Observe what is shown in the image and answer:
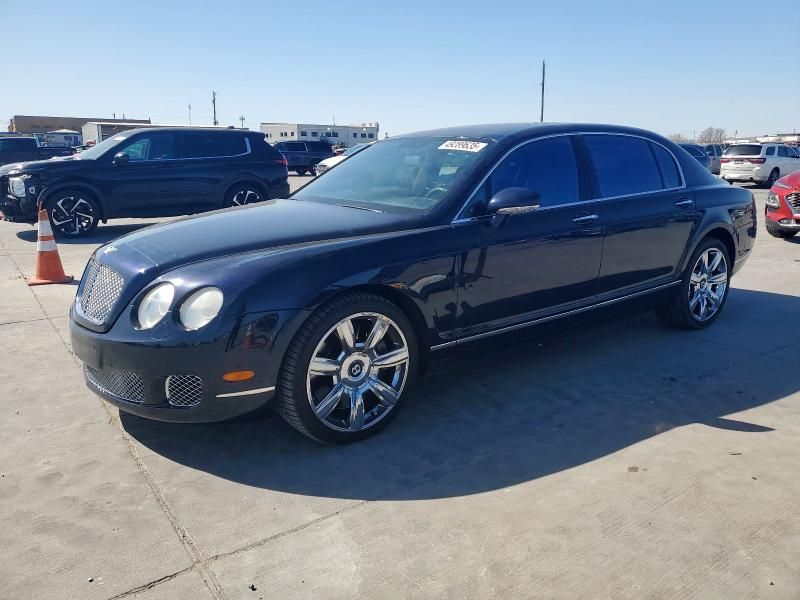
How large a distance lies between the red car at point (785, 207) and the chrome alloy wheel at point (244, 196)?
847 centimetres

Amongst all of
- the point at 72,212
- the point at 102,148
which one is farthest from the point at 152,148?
the point at 72,212

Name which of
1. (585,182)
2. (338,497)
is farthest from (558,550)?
(585,182)

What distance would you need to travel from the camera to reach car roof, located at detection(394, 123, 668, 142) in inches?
162

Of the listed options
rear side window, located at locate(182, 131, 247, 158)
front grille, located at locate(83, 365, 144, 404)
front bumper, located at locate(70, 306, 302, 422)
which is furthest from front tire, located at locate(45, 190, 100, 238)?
front bumper, located at locate(70, 306, 302, 422)

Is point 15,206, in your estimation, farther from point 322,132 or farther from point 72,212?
point 322,132

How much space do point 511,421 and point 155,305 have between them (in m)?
1.98

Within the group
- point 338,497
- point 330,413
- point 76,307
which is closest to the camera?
point 338,497

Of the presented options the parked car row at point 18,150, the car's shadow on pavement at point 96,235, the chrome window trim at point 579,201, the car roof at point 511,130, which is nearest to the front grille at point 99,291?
the chrome window trim at point 579,201

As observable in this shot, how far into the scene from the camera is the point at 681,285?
16.7 feet

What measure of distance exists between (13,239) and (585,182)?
31.8 ft

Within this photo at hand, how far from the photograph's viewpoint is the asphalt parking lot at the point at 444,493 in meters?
2.35

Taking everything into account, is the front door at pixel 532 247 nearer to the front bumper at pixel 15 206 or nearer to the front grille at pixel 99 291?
the front grille at pixel 99 291

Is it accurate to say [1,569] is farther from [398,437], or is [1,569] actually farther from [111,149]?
[111,149]

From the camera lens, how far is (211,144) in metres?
11.2
